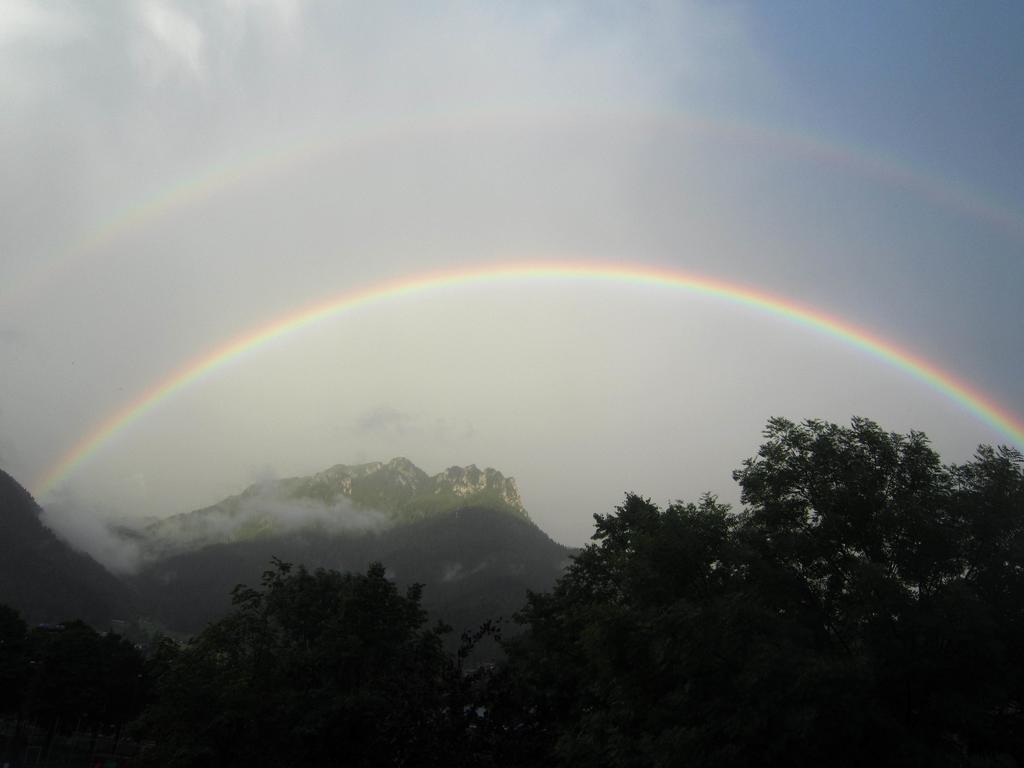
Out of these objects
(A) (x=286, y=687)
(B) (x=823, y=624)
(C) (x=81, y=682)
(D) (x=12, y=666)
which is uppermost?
(B) (x=823, y=624)

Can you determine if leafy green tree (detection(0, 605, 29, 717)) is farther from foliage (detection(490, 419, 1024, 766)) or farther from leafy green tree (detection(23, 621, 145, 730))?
foliage (detection(490, 419, 1024, 766))

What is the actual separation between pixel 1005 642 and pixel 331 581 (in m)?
28.9

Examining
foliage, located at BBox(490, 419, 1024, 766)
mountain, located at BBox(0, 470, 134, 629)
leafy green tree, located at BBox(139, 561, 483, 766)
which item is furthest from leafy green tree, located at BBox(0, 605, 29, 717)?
mountain, located at BBox(0, 470, 134, 629)

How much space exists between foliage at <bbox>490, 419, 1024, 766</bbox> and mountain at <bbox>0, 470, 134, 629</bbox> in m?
195

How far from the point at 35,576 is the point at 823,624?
219m

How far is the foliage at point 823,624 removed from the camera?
519 inches

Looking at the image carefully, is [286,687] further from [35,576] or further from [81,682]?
[35,576]

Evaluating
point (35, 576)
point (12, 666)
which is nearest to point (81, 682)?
point (12, 666)

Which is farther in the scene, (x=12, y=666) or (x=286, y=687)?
(x=12, y=666)

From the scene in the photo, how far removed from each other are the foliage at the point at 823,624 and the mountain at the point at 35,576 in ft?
640

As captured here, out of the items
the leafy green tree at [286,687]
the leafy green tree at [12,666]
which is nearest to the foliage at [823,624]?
the leafy green tree at [286,687]

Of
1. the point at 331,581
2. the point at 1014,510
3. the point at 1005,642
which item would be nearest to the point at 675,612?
the point at 1005,642

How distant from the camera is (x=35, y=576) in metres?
182

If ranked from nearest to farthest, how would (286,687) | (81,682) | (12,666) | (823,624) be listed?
1. (823,624)
2. (286,687)
3. (81,682)
4. (12,666)
